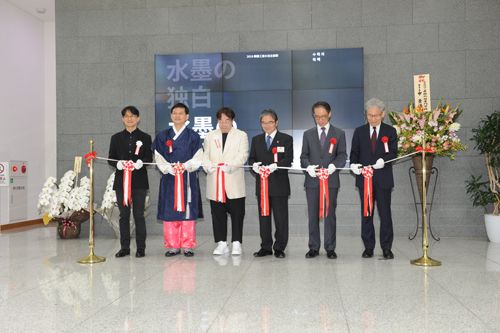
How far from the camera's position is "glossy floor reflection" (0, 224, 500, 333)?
220 cm

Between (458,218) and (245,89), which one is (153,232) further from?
(458,218)

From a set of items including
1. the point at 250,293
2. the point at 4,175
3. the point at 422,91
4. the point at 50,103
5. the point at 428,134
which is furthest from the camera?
the point at 50,103

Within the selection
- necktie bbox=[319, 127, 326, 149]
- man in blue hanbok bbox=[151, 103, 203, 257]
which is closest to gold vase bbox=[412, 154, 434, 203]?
necktie bbox=[319, 127, 326, 149]

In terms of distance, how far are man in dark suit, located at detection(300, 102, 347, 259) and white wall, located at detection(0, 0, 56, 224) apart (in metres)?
5.48

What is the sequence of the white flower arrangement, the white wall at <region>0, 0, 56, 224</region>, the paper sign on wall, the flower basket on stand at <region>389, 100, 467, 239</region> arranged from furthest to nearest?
the white wall at <region>0, 0, 56, 224</region> → the white flower arrangement → the paper sign on wall → the flower basket on stand at <region>389, 100, 467, 239</region>

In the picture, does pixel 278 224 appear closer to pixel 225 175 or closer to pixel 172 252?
pixel 225 175

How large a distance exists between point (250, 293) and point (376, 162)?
1.82m

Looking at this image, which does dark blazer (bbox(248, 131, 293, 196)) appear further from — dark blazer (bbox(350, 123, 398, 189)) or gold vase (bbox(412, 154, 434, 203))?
gold vase (bbox(412, 154, 434, 203))

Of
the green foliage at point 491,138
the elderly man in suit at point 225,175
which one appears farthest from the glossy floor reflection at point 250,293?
the green foliage at point 491,138

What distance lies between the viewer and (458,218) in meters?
→ 5.56

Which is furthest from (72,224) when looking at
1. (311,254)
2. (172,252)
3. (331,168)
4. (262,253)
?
(331,168)

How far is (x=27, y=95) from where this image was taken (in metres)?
7.79

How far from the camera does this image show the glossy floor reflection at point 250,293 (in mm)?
2195

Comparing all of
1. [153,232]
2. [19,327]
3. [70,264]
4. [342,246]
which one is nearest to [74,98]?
[153,232]
